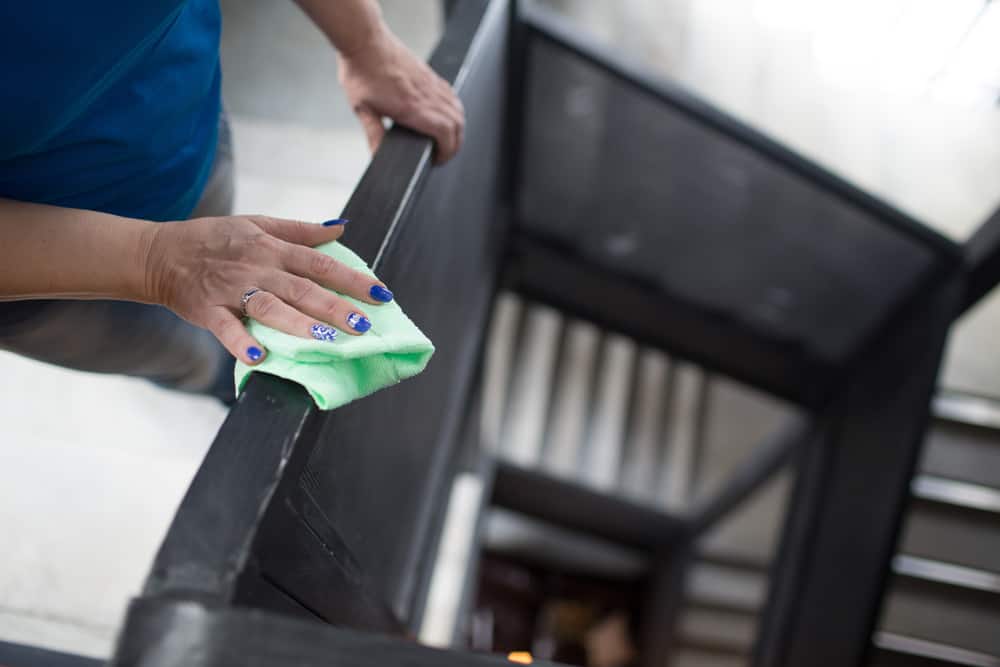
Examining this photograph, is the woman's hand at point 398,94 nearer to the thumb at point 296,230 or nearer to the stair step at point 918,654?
the thumb at point 296,230

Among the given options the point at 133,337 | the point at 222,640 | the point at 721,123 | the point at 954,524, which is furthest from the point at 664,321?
the point at 222,640

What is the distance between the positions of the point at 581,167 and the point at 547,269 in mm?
655

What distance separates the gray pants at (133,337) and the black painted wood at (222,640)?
Result: 525 millimetres

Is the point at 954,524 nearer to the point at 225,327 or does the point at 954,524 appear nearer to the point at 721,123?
the point at 721,123

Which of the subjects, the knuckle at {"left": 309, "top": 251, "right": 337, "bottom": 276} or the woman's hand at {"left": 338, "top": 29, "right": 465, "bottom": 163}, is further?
the woman's hand at {"left": 338, "top": 29, "right": 465, "bottom": 163}

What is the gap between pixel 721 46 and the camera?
253 cm

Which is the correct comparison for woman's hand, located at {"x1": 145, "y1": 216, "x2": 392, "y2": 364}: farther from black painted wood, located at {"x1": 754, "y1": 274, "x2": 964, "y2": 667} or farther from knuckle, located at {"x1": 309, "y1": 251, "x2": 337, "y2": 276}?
black painted wood, located at {"x1": 754, "y1": 274, "x2": 964, "y2": 667}

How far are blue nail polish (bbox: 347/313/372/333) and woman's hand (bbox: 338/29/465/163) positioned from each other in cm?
50

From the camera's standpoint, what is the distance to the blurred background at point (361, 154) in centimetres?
91

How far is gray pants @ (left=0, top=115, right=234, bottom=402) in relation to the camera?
952 millimetres

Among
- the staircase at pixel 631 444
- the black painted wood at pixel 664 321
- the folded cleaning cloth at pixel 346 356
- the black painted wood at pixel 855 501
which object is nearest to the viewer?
the folded cleaning cloth at pixel 346 356

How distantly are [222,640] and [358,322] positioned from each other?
0.31 metres

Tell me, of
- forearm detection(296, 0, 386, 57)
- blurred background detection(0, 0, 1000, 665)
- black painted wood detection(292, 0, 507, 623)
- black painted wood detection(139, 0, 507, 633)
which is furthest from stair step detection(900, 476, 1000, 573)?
forearm detection(296, 0, 386, 57)

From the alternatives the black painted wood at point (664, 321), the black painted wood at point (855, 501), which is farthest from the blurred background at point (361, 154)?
the black painted wood at point (664, 321)
